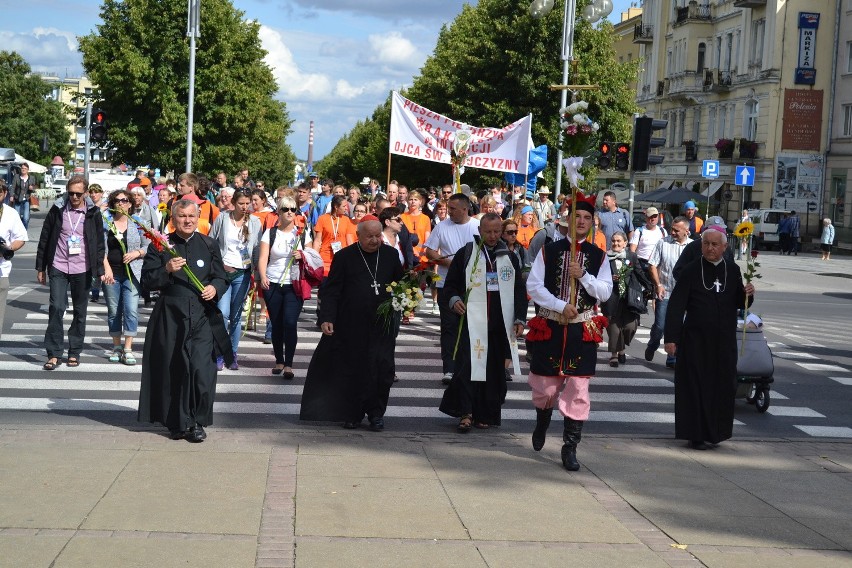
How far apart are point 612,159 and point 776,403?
917 cm

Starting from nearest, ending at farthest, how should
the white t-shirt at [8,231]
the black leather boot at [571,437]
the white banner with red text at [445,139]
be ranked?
the black leather boot at [571,437], the white t-shirt at [8,231], the white banner with red text at [445,139]

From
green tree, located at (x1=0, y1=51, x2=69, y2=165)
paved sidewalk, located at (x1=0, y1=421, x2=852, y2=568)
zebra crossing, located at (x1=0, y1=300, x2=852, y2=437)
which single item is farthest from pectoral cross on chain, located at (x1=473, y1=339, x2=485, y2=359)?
green tree, located at (x1=0, y1=51, x2=69, y2=165)

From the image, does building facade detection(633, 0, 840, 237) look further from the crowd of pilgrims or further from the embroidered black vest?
the embroidered black vest

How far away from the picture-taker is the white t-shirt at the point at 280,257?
40.3 feet

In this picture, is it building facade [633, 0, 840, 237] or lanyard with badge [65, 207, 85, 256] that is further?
building facade [633, 0, 840, 237]

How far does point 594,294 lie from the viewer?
8.69 m

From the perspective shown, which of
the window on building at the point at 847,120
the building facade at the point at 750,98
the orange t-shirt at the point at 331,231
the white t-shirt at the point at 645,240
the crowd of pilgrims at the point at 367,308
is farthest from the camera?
the building facade at the point at 750,98

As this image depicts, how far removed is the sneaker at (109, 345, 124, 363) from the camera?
1315 cm

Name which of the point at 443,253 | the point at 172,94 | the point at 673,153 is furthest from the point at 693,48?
the point at 443,253

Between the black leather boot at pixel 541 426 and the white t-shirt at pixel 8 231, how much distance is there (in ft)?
18.0

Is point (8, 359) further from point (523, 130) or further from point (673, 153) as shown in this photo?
point (673, 153)

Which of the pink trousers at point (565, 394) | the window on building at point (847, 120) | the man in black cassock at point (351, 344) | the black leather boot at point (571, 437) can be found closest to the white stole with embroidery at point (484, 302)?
the man in black cassock at point (351, 344)

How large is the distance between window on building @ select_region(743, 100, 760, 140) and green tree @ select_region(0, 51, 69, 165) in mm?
50691

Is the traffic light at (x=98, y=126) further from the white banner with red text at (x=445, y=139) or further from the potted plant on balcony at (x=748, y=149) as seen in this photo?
the potted plant on balcony at (x=748, y=149)
